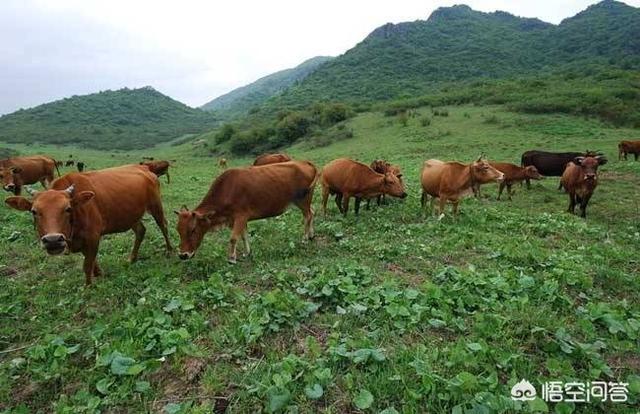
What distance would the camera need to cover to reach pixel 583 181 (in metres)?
14.6

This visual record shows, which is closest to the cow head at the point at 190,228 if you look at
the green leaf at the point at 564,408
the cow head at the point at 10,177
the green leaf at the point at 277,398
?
the green leaf at the point at 277,398

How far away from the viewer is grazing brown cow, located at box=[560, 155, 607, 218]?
47.2ft

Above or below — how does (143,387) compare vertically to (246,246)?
above

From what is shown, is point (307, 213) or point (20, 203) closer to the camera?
point (20, 203)

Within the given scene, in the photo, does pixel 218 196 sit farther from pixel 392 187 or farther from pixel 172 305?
pixel 392 187

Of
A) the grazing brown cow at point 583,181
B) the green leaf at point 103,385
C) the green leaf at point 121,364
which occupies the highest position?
the green leaf at point 121,364

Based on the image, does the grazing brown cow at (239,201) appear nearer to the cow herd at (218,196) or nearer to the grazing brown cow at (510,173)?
the cow herd at (218,196)

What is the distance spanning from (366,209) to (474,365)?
34.7ft

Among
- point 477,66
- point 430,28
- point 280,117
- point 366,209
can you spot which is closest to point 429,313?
point 366,209

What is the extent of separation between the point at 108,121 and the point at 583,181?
379 feet

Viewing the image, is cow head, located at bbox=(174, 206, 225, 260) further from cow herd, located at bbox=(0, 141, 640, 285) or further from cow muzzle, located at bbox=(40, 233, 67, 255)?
cow muzzle, located at bbox=(40, 233, 67, 255)

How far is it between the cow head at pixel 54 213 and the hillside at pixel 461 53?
77665 millimetres

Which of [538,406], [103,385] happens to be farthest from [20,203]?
[538,406]

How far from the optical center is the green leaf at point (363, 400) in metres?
4.05
